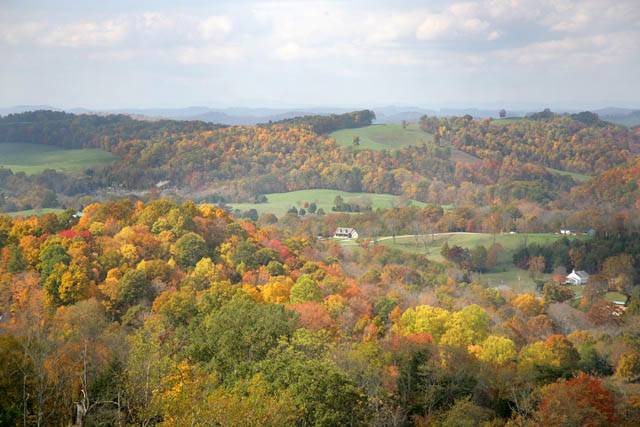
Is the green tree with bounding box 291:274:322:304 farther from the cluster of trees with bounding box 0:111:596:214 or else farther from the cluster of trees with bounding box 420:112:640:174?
the cluster of trees with bounding box 420:112:640:174

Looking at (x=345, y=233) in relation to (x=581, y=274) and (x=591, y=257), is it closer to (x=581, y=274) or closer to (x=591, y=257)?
(x=581, y=274)

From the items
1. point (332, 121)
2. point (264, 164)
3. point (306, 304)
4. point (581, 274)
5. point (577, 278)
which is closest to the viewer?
point (306, 304)

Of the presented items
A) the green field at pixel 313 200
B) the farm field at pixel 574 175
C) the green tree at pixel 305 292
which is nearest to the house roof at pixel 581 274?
the green field at pixel 313 200

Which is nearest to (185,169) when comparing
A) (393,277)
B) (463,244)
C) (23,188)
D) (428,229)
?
(23,188)

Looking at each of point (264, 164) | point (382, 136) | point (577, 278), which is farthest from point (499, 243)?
point (382, 136)

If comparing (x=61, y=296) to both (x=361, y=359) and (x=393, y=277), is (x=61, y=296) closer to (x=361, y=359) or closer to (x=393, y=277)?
(x=361, y=359)

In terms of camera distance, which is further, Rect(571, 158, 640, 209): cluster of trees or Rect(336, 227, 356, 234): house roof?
Rect(571, 158, 640, 209): cluster of trees

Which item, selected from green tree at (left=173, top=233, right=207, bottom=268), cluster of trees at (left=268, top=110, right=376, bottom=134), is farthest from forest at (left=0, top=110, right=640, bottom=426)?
cluster of trees at (left=268, top=110, right=376, bottom=134)
